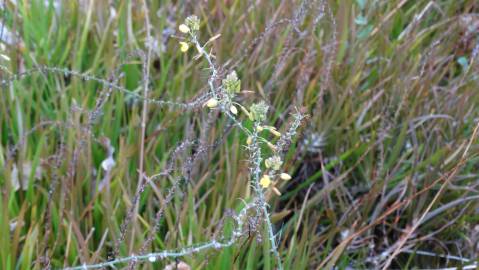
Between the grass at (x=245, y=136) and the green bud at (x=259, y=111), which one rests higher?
the green bud at (x=259, y=111)

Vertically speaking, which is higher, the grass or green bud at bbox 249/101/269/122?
green bud at bbox 249/101/269/122

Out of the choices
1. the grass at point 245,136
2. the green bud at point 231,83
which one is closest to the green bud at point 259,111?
the green bud at point 231,83

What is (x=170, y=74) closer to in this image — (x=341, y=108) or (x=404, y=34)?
(x=341, y=108)

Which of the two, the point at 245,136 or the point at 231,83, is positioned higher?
the point at 231,83

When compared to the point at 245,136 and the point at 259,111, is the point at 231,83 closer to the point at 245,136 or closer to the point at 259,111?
the point at 259,111

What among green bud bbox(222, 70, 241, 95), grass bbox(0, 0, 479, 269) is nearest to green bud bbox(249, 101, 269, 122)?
green bud bbox(222, 70, 241, 95)

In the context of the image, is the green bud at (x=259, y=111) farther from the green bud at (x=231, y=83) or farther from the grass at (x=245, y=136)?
the grass at (x=245, y=136)

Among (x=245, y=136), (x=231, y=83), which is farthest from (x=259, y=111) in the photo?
(x=245, y=136)

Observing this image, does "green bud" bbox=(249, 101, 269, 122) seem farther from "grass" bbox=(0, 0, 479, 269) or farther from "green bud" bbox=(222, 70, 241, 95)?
"grass" bbox=(0, 0, 479, 269)

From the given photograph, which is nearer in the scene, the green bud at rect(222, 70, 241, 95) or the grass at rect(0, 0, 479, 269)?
the green bud at rect(222, 70, 241, 95)
